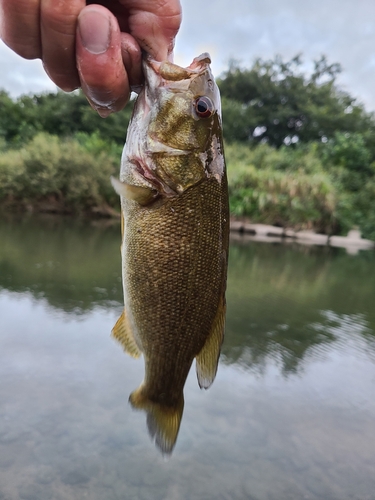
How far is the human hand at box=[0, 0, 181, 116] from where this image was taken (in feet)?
3.60

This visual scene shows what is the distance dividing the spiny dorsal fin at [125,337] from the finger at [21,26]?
0.93 m

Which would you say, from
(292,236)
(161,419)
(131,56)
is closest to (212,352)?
(161,419)

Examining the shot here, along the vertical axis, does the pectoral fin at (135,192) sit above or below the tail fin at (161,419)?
above

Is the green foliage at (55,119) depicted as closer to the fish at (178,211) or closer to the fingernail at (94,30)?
the fish at (178,211)

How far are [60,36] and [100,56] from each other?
0.11m

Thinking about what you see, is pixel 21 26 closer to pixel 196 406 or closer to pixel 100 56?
pixel 100 56

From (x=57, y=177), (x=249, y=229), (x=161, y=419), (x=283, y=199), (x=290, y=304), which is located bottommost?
(x=290, y=304)

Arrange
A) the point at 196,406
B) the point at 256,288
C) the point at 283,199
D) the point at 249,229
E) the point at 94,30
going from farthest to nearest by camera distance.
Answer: the point at 249,229 < the point at 283,199 < the point at 256,288 < the point at 196,406 < the point at 94,30

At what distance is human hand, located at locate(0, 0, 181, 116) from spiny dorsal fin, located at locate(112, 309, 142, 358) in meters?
0.78

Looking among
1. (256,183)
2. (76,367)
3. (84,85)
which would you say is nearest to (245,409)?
(76,367)

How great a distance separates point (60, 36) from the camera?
1.13 metres

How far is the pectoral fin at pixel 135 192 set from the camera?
1348 mm

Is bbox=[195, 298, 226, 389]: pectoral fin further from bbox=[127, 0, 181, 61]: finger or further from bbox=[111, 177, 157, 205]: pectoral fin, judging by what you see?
bbox=[127, 0, 181, 61]: finger

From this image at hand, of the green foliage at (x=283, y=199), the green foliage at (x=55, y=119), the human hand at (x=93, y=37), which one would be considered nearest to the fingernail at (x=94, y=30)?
the human hand at (x=93, y=37)
